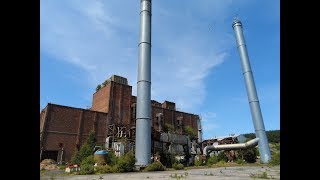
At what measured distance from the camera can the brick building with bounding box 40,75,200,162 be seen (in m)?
29.3

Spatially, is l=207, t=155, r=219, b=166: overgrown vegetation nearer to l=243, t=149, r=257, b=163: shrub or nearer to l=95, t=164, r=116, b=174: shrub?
l=243, t=149, r=257, b=163: shrub

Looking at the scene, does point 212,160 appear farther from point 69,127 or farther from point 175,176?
point 175,176

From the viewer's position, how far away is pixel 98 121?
33.9 meters

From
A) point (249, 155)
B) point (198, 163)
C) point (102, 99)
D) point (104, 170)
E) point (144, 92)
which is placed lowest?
point (198, 163)

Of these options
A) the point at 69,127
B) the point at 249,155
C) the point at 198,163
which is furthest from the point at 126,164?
the point at 249,155

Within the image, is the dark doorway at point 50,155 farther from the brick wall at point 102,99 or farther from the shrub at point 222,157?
the shrub at point 222,157

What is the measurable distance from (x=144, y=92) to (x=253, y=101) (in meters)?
→ 15.2

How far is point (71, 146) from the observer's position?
30.8 meters

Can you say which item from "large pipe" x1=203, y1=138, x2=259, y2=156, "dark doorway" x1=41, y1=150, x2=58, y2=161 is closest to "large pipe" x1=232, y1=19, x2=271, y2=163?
"large pipe" x1=203, y1=138, x2=259, y2=156

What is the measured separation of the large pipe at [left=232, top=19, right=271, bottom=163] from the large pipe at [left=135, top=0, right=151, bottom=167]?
14.4 metres

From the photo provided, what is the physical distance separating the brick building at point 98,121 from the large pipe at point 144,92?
16.2ft

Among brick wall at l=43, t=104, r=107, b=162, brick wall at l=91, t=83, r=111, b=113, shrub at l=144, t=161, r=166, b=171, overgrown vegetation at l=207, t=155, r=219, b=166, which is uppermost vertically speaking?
brick wall at l=91, t=83, r=111, b=113

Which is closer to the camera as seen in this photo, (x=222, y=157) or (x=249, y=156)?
(x=249, y=156)
